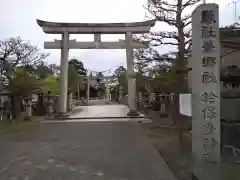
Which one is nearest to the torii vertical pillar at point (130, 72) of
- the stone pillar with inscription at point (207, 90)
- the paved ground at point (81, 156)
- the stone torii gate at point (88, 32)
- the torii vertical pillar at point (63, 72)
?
the stone torii gate at point (88, 32)

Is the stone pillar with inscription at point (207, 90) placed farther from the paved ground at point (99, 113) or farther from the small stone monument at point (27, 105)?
the small stone monument at point (27, 105)

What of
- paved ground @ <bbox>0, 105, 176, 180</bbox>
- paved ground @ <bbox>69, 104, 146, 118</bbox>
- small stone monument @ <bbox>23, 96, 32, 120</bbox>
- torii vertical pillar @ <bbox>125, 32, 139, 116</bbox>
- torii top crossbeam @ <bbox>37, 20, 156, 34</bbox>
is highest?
torii top crossbeam @ <bbox>37, 20, 156, 34</bbox>

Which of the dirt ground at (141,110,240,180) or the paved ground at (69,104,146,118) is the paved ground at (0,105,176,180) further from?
the paved ground at (69,104,146,118)

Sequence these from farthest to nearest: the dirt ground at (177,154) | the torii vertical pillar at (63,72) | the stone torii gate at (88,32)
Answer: the torii vertical pillar at (63,72), the stone torii gate at (88,32), the dirt ground at (177,154)

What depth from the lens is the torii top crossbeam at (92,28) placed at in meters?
24.3

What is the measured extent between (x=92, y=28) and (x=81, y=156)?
15.5 meters

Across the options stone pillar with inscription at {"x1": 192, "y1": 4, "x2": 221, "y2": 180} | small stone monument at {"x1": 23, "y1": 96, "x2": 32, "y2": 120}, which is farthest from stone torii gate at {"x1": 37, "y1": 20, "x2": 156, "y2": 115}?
stone pillar with inscription at {"x1": 192, "y1": 4, "x2": 221, "y2": 180}

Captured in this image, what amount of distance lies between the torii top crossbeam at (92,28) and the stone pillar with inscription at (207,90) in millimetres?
16130

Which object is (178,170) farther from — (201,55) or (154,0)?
(154,0)

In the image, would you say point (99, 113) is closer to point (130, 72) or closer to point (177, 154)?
point (130, 72)

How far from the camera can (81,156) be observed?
10.3 meters

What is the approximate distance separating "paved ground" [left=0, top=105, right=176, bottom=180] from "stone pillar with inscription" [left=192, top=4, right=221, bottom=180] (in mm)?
984

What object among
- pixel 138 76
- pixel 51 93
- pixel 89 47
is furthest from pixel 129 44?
pixel 51 93

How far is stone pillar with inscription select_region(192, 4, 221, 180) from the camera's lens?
8016mm
